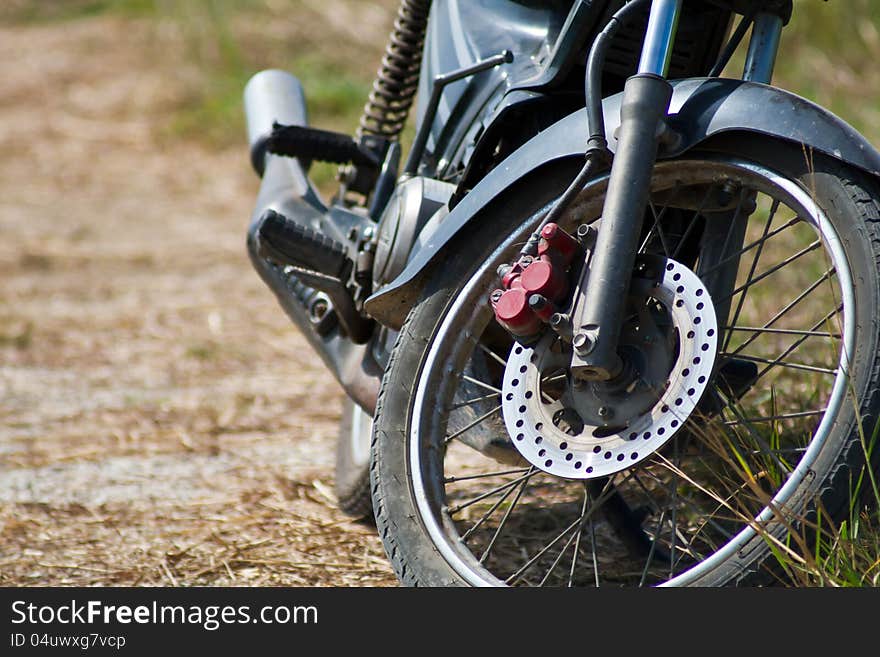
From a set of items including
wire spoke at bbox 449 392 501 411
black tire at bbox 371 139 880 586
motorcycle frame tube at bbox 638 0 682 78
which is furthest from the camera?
wire spoke at bbox 449 392 501 411

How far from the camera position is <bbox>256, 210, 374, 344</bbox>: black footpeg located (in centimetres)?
271

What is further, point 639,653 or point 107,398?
point 107,398

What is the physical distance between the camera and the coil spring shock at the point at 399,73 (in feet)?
10.3

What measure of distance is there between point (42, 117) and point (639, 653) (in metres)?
8.43

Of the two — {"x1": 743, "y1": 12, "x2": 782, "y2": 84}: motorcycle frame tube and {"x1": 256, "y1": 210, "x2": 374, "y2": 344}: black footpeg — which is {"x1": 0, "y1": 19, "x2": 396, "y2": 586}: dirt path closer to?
{"x1": 256, "y1": 210, "x2": 374, "y2": 344}: black footpeg

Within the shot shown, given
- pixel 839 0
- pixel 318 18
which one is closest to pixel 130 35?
pixel 318 18

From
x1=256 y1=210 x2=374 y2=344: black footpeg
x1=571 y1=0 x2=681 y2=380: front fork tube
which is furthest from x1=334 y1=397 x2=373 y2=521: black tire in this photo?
x1=571 y1=0 x2=681 y2=380: front fork tube

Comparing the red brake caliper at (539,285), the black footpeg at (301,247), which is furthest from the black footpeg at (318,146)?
the red brake caliper at (539,285)

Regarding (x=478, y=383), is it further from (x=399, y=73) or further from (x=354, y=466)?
(x=399, y=73)

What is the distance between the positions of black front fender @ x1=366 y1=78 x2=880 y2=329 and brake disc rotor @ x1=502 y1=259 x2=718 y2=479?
240 mm

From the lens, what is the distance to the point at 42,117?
30.1 ft

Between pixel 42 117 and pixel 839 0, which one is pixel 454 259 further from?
pixel 42 117

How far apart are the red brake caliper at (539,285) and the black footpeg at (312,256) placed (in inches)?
32.0

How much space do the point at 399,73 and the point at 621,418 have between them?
1.64 metres
